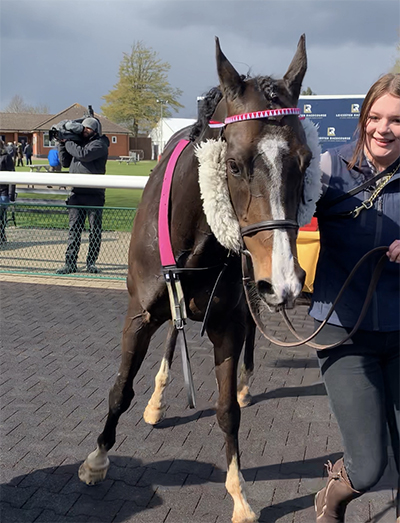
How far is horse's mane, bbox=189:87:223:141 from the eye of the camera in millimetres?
2523

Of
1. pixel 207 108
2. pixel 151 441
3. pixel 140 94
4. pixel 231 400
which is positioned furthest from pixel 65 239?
pixel 140 94

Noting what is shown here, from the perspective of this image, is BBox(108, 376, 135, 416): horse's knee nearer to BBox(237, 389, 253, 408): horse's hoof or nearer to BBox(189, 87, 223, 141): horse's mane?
BBox(237, 389, 253, 408): horse's hoof

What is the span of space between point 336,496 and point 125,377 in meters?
1.28

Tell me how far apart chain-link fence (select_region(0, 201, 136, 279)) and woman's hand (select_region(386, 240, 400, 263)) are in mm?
5683

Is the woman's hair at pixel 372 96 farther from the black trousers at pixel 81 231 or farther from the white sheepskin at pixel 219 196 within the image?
the black trousers at pixel 81 231

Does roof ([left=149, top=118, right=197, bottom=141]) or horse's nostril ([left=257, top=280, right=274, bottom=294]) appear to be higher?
roof ([left=149, top=118, right=197, bottom=141])

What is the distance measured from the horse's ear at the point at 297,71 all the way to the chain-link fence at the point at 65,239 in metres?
5.42

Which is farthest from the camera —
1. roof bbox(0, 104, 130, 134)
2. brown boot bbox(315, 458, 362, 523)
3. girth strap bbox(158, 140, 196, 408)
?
roof bbox(0, 104, 130, 134)

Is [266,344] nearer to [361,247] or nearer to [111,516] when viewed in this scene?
[111,516]

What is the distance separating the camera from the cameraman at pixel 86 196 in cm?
797

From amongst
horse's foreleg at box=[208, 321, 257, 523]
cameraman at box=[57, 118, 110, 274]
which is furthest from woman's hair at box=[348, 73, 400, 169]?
cameraman at box=[57, 118, 110, 274]

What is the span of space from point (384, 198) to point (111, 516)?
2.09 m

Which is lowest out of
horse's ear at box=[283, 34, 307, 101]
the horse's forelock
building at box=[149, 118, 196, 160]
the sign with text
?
the horse's forelock

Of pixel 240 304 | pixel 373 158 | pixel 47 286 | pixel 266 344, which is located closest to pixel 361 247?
pixel 373 158
